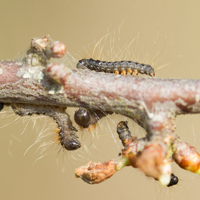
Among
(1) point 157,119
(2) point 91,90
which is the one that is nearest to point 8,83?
(2) point 91,90

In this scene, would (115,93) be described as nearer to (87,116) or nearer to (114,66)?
(87,116)

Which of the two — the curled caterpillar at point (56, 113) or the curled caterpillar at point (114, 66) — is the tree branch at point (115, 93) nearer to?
the curled caterpillar at point (56, 113)

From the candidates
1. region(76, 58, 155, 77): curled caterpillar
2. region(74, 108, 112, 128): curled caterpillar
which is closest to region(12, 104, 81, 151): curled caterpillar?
region(74, 108, 112, 128): curled caterpillar

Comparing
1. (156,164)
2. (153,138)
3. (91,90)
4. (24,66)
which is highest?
(24,66)

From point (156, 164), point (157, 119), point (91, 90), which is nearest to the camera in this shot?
point (156, 164)

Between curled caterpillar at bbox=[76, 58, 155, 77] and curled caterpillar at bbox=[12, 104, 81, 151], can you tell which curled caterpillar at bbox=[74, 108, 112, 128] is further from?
curled caterpillar at bbox=[76, 58, 155, 77]

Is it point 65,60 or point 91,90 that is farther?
point 65,60

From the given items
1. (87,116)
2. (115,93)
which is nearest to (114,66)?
(87,116)

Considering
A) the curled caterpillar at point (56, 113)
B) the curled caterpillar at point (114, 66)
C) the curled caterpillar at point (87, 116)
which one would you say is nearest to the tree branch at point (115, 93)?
the curled caterpillar at point (56, 113)

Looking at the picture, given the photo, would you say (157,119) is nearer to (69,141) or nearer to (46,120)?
(69,141)
